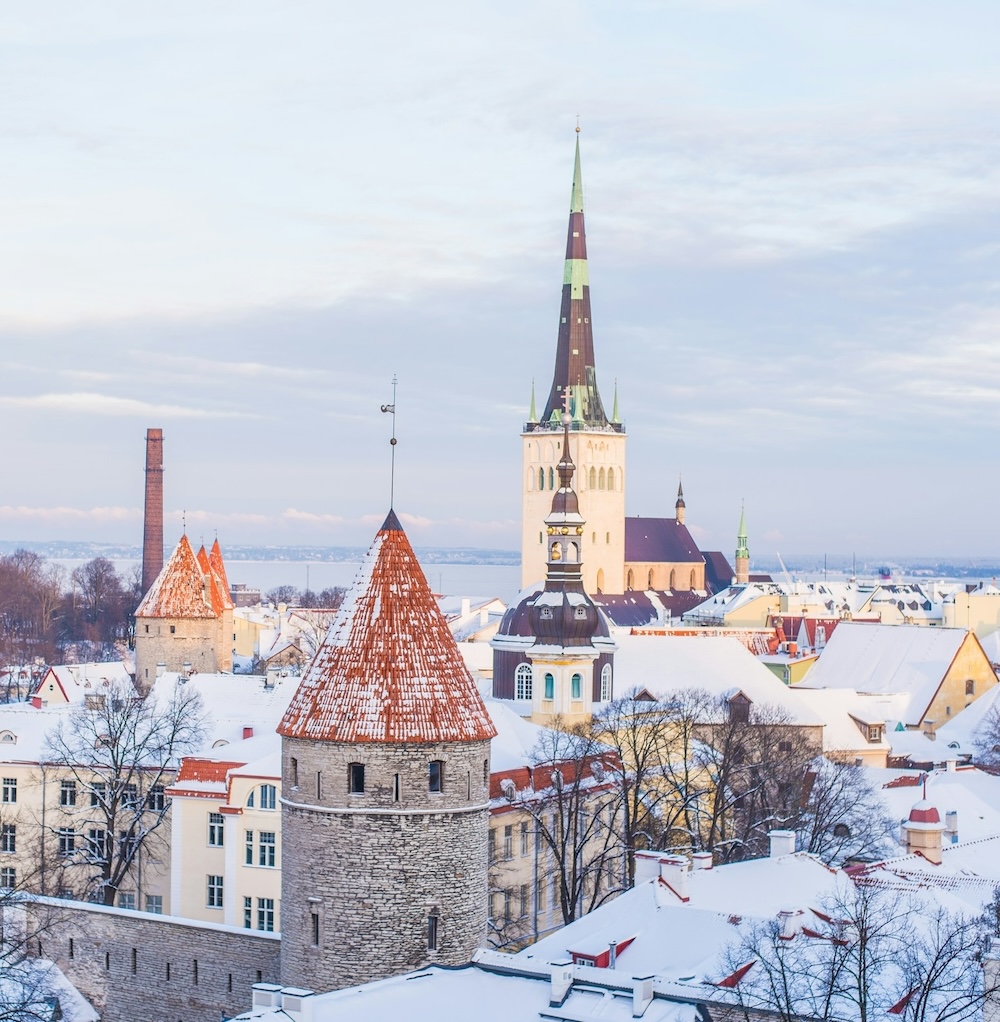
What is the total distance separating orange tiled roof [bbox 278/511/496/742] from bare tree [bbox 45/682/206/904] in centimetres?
1780

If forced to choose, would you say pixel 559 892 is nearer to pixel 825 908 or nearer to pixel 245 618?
pixel 825 908

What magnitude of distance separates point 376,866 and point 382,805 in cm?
77

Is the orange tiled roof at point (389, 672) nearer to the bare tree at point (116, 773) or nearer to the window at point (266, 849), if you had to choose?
the window at point (266, 849)

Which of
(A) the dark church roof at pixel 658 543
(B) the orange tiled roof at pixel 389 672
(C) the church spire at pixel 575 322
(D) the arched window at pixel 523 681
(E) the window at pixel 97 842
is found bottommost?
(E) the window at pixel 97 842

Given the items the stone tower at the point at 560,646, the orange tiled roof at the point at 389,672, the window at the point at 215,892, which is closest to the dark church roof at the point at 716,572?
the stone tower at the point at 560,646

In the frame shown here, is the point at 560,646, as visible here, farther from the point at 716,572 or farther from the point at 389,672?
the point at 716,572

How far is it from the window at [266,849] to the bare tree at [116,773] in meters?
3.20

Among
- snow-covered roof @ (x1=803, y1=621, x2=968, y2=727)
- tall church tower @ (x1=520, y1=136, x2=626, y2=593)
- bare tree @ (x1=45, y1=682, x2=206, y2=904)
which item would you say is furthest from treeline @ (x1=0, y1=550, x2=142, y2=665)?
bare tree @ (x1=45, y1=682, x2=206, y2=904)

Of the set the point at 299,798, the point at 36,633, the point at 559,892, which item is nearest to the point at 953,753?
the point at 559,892

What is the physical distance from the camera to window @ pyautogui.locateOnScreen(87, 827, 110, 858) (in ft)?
144

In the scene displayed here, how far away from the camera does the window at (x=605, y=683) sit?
183ft

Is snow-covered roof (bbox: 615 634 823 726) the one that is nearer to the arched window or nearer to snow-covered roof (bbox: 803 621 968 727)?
the arched window

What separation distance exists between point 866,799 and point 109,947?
2020cm

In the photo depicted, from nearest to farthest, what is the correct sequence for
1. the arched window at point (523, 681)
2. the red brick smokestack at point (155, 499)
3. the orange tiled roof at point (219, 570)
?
the arched window at point (523, 681)
the orange tiled roof at point (219, 570)
the red brick smokestack at point (155, 499)
